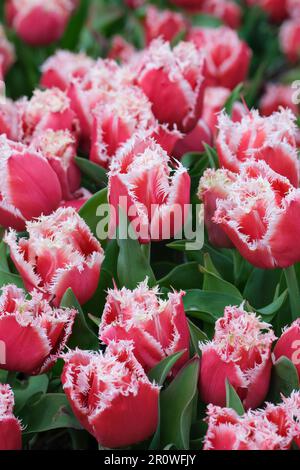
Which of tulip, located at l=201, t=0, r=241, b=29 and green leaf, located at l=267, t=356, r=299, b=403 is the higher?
green leaf, located at l=267, t=356, r=299, b=403

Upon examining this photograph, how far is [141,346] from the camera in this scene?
0.72 meters

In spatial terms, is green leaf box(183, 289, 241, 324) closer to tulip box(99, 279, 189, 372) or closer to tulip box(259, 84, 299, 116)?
tulip box(99, 279, 189, 372)

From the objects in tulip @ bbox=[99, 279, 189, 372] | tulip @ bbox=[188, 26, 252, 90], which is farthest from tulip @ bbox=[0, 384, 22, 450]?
tulip @ bbox=[188, 26, 252, 90]

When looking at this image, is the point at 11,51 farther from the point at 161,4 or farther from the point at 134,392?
the point at 134,392

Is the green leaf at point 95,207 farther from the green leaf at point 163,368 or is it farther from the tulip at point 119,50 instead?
the tulip at point 119,50

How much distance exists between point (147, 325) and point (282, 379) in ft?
0.46

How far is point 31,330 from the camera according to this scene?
29.1 inches

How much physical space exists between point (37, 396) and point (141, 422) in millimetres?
169

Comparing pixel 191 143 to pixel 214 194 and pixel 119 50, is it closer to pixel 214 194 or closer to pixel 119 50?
pixel 214 194

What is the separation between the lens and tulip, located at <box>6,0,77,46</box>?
172 cm

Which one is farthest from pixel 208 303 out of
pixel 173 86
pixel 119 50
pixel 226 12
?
pixel 226 12

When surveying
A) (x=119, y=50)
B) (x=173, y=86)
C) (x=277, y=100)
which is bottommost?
(x=277, y=100)

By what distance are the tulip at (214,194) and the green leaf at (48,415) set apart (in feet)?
0.81
